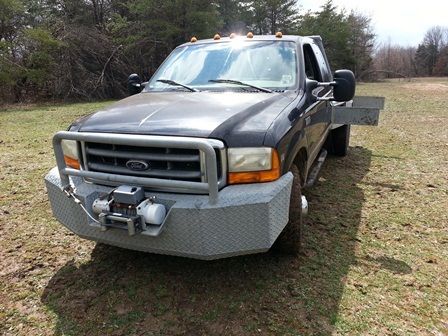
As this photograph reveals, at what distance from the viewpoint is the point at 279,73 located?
354 centimetres

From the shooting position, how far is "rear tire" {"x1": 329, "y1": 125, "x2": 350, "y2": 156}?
20.7ft

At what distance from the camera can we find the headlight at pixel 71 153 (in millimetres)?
2761

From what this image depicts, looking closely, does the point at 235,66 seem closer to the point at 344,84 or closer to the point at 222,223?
the point at 344,84

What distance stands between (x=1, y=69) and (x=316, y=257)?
62.0 ft

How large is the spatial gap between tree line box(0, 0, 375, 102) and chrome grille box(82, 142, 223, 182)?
58.1 feet

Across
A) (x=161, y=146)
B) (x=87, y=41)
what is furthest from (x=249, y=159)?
(x=87, y=41)

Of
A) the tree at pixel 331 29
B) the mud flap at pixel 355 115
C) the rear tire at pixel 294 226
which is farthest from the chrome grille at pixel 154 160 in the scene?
the tree at pixel 331 29

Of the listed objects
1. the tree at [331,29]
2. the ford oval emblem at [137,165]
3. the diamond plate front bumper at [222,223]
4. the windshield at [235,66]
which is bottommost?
the diamond plate front bumper at [222,223]

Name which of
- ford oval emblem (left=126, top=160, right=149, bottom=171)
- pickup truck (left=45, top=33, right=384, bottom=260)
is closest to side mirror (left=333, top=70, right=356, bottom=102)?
pickup truck (left=45, top=33, right=384, bottom=260)

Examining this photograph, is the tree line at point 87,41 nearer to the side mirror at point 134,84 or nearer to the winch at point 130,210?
the side mirror at point 134,84

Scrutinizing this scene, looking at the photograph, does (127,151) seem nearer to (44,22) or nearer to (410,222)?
(410,222)

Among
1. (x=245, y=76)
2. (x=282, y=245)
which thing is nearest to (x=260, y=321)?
(x=282, y=245)

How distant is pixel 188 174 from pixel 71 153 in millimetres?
1045

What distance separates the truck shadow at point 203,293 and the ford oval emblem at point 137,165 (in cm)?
93
